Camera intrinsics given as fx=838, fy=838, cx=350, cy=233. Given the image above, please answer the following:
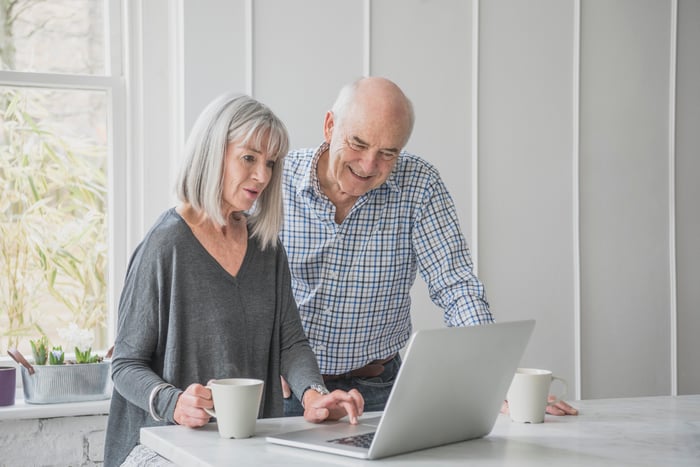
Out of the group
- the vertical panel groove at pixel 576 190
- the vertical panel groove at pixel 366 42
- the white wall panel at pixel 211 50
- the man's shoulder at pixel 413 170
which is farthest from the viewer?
the vertical panel groove at pixel 576 190

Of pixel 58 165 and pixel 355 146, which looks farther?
pixel 58 165

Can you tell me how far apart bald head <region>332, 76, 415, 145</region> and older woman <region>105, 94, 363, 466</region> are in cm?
32

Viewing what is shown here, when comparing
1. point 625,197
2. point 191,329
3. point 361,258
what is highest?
point 625,197

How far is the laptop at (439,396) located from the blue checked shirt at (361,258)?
0.75 meters

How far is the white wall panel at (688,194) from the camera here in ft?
10.8

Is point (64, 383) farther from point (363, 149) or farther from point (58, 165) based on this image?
point (363, 149)

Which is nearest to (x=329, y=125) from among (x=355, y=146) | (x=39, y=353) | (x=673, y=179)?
(x=355, y=146)

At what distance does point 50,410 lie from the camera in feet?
8.11

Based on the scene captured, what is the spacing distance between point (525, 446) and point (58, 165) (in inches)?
77.2

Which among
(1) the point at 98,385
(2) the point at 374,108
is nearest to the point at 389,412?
(2) the point at 374,108

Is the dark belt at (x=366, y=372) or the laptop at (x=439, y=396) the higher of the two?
the laptop at (x=439, y=396)

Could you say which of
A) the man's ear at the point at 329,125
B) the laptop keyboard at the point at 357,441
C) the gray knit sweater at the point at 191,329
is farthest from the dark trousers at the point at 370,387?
the laptop keyboard at the point at 357,441

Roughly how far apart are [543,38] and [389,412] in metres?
2.19

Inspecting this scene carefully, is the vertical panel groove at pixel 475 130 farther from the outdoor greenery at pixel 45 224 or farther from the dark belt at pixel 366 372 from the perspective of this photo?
the outdoor greenery at pixel 45 224
